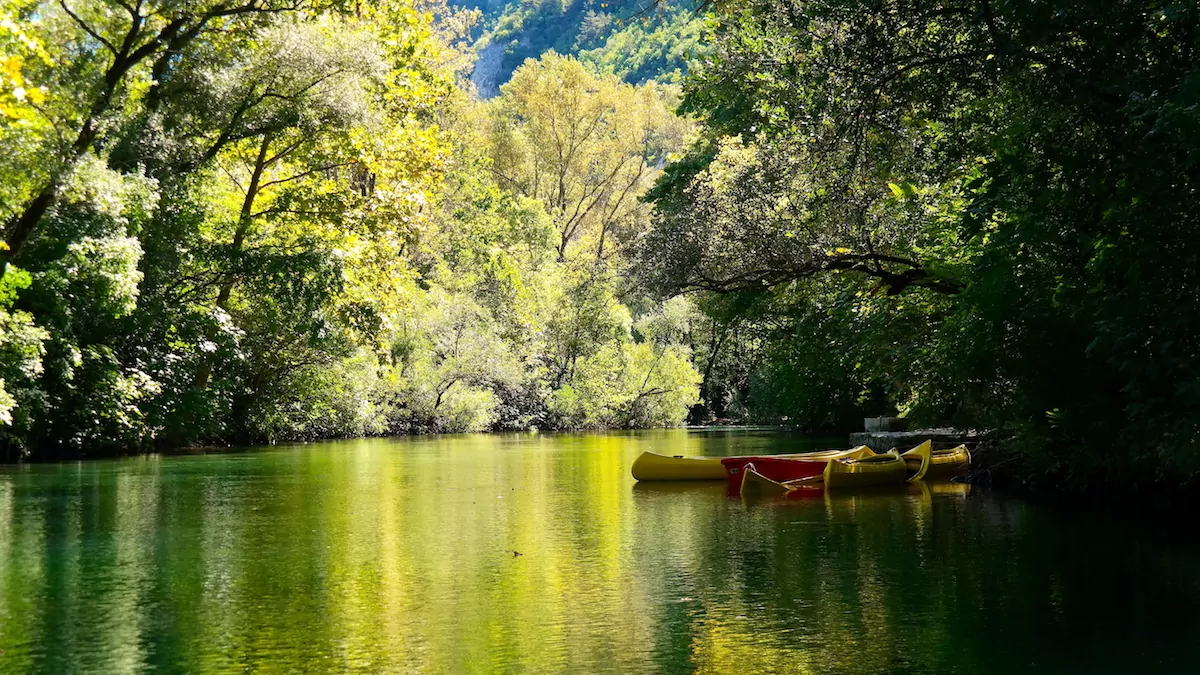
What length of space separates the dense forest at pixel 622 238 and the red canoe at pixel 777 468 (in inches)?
73.0

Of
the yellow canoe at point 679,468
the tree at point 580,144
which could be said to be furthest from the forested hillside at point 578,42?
the yellow canoe at point 679,468

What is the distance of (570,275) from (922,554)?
4232 centimetres

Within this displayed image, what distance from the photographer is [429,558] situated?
36.1 ft

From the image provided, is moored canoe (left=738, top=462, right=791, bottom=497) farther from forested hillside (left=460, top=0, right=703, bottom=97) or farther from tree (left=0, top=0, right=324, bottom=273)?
forested hillside (left=460, top=0, right=703, bottom=97)

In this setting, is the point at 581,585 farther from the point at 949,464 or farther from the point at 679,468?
the point at 949,464

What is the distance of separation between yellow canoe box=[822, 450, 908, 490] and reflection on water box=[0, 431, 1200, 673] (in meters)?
0.59

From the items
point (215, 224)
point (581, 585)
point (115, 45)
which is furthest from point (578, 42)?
point (581, 585)

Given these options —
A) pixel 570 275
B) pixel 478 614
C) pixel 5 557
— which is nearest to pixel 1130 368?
pixel 478 614

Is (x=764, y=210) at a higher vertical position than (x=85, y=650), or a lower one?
higher

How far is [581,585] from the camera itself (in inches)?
373

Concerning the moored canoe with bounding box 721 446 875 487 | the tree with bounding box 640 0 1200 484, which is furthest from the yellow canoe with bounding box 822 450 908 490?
the tree with bounding box 640 0 1200 484

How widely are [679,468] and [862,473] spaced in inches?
118

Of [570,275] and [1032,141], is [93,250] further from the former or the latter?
[570,275]

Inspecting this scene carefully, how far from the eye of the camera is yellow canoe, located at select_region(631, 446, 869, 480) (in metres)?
19.4
